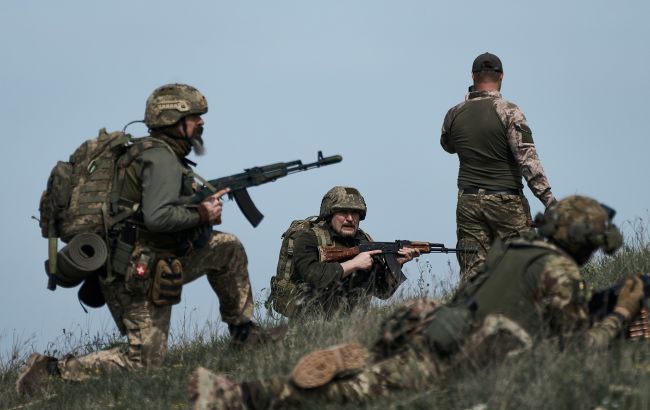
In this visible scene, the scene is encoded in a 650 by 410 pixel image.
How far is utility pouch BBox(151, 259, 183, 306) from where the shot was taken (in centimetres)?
855

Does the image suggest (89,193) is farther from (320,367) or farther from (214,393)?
(320,367)

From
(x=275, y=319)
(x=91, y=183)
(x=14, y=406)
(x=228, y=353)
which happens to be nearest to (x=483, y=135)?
(x=275, y=319)

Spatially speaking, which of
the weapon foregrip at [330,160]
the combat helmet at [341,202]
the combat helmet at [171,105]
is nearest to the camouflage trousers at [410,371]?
the combat helmet at [171,105]

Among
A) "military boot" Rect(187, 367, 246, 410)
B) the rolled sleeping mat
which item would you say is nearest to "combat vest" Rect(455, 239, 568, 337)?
"military boot" Rect(187, 367, 246, 410)

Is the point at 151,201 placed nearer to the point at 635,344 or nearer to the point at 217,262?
the point at 217,262

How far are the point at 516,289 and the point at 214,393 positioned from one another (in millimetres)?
1804

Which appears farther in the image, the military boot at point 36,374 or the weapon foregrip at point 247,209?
the weapon foregrip at point 247,209

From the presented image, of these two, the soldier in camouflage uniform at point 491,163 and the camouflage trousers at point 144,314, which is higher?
the soldier in camouflage uniform at point 491,163

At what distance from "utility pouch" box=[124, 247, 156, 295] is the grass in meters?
0.63

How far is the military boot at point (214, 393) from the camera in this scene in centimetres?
662

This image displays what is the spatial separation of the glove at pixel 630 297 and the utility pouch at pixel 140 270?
10.9 feet

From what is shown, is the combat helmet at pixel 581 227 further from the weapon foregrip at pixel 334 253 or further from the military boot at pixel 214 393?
the weapon foregrip at pixel 334 253

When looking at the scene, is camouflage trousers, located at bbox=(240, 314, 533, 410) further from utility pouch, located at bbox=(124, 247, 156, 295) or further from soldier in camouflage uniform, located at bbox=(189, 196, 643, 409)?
utility pouch, located at bbox=(124, 247, 156, 295)

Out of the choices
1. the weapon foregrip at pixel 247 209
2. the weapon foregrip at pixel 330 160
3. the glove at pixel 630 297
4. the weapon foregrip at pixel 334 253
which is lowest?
the glove at pixel 630 297
